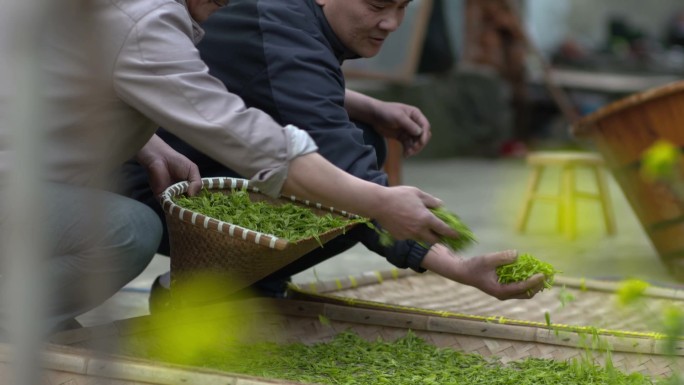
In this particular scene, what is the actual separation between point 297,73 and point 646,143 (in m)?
2.19

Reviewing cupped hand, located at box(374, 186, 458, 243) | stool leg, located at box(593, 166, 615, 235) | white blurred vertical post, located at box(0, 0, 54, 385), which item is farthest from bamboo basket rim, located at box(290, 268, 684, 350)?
stool leg, located at box(593, 166, 615, 235)

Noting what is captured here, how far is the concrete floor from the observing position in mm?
4270

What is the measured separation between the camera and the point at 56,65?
2125 mm

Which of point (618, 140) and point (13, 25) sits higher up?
point (618, 140)

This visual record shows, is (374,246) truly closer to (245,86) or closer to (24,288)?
(245,86)

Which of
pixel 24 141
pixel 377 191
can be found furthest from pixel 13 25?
pixel 377 191

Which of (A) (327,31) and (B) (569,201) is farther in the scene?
(B) (569,201)

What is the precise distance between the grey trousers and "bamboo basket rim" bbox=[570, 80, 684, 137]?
2374 mm

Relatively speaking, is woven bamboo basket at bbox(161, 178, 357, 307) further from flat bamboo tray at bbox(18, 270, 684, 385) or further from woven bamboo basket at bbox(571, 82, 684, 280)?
woven bamboo basket at bbox(571, 82, 684, 280)

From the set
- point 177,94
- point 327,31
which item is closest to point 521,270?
point 327,31

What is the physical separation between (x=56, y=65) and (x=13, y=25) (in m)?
1.01

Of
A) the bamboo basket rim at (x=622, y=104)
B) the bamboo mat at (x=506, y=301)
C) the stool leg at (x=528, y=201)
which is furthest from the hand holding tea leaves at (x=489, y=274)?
the stool leg at (x=528, y=201)

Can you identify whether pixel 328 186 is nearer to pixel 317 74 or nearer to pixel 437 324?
pixel 317 74

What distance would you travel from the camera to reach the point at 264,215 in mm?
2605
